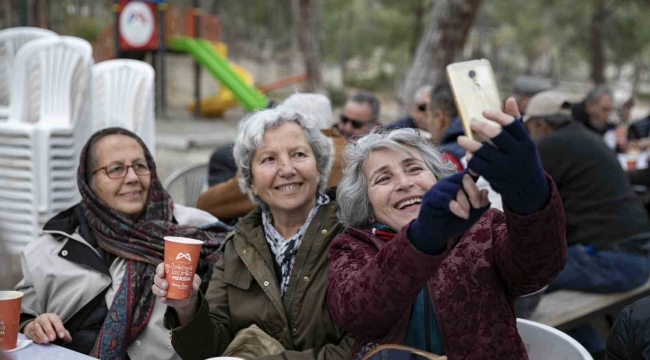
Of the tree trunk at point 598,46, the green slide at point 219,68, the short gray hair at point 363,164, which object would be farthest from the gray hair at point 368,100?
the tree trunk at point 598,46

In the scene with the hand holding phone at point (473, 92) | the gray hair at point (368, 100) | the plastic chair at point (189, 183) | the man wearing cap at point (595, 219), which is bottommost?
the plastic chair at point (189, 183)

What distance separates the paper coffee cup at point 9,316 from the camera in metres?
2.17

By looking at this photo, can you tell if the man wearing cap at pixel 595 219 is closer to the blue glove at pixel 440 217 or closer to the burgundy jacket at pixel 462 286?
the burgundy jacket at pixel 462 286

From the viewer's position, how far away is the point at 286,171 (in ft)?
9.38

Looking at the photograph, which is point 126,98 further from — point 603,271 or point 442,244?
point 442,244

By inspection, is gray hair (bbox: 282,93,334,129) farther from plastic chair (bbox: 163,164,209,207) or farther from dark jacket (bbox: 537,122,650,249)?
dark jacket (bbox: 537,122,650,249)

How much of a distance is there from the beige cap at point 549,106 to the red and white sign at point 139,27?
46.5ft

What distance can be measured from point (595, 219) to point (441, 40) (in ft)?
17.6

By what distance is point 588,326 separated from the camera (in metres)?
4.32

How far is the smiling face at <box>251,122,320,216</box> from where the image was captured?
113 inches

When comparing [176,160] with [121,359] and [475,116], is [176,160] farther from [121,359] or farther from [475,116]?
[475,116]

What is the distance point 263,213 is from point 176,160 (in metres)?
9.95

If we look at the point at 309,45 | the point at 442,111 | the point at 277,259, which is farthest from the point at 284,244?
the point at 309,45

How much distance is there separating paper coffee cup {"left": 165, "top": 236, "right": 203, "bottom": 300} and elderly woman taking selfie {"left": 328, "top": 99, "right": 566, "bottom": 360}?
0.44 metres
